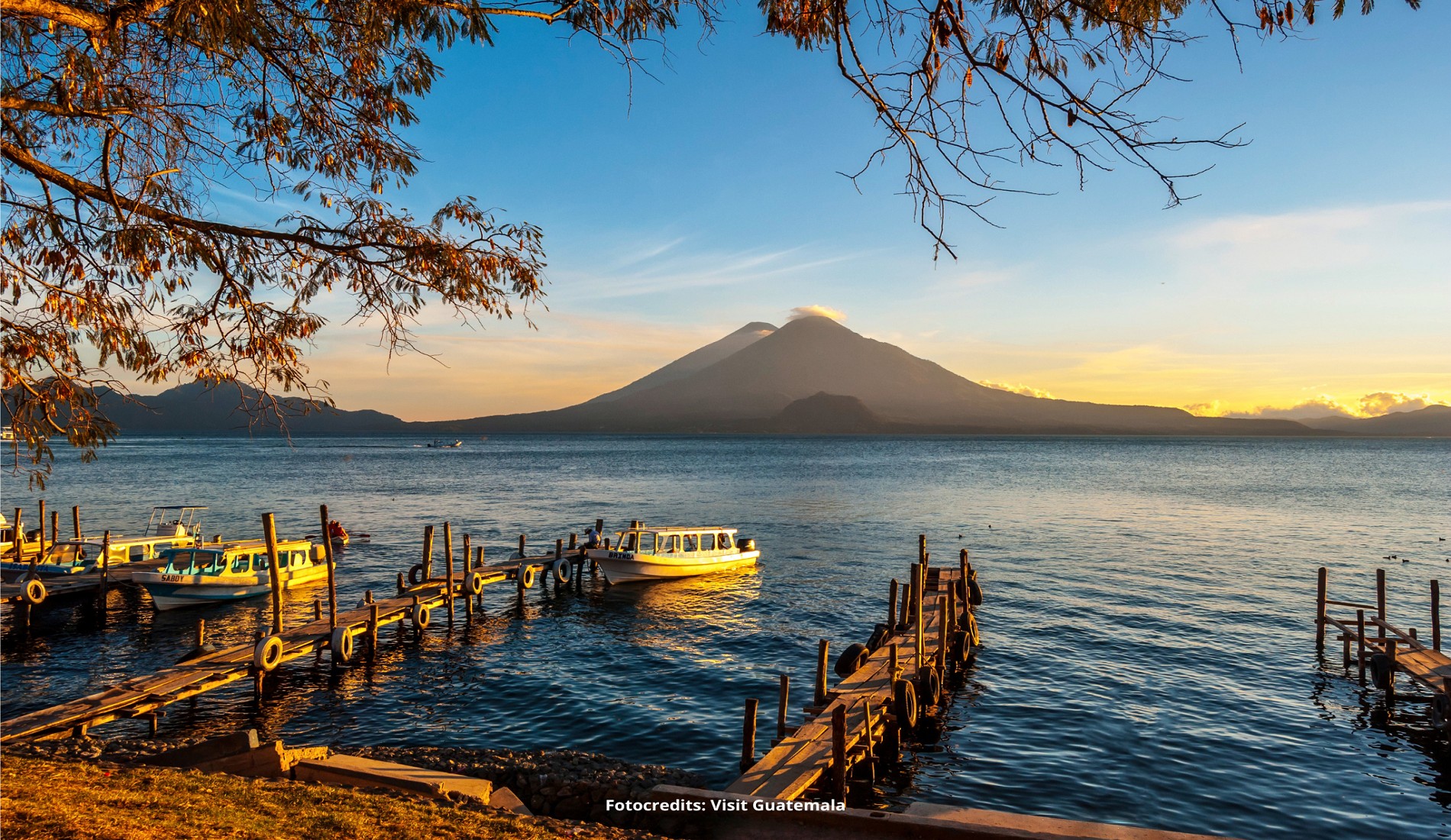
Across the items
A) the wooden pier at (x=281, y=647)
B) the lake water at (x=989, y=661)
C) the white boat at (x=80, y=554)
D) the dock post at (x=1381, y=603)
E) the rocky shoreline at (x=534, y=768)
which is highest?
the dock post at (x=1381, y=603)

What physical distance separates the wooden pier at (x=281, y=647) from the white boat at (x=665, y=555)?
2452 mm

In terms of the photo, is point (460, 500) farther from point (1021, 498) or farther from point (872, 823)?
point (872, 823)

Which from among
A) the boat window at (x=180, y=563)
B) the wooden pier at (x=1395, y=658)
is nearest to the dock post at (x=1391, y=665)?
the wooden pier at (x=1395, y=658)

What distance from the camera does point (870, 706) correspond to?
16.5m

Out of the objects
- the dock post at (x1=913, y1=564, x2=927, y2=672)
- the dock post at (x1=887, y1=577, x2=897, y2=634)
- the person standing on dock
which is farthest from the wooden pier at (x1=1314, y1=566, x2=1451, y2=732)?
the person standing on dock

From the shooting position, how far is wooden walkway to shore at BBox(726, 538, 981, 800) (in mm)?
13398

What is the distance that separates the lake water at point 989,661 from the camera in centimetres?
1595

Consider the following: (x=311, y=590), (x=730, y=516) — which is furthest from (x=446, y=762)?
(x=730, y=516)

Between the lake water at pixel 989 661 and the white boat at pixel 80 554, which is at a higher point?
the white boat at pixel 80 554

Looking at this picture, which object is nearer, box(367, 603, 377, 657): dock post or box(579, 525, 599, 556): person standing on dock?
box(367, 603, 377, 657): dock post

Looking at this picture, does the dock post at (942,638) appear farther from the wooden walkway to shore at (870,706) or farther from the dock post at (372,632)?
the dock post at (372,632)

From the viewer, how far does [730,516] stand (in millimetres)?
63156

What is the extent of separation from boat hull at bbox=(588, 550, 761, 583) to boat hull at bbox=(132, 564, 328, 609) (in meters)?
12.7

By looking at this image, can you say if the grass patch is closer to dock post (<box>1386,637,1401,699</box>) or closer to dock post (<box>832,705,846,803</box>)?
dock post (<box>832,705,846,803</box>)
